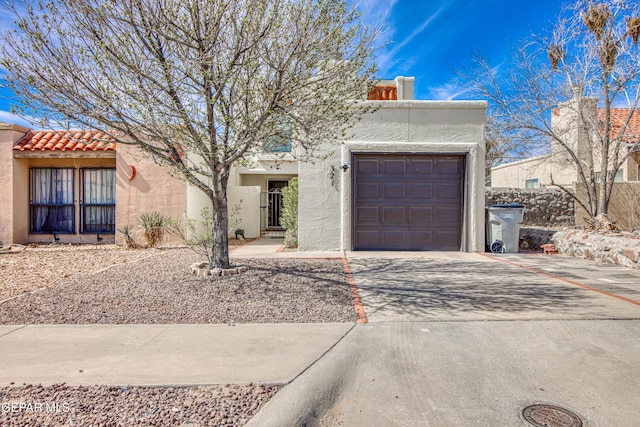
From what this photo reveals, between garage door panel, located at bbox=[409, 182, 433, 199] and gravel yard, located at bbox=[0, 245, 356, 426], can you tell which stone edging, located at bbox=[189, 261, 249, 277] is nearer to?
gravel yard, located at bbox=[0, 245, 356, 426]

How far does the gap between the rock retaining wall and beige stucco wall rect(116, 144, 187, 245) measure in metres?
10.6

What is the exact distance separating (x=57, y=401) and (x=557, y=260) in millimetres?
9729

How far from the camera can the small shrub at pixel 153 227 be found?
10.9 meters

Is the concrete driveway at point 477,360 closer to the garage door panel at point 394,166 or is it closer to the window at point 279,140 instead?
the window at point 279,140

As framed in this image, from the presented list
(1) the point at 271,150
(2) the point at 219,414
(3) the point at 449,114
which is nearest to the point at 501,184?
(3) the point at 449,114

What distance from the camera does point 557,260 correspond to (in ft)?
29.7

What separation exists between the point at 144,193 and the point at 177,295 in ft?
22.5

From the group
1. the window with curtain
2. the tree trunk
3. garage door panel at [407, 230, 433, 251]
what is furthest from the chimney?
the window with curtain

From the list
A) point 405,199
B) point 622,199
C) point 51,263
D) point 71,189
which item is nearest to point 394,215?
point 405,199

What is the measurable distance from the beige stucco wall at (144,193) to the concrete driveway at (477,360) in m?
7.46

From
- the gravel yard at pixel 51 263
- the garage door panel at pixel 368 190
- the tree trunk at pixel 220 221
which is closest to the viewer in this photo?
the tree trunk at pixel 220 221

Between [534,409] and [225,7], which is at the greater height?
[225,7]

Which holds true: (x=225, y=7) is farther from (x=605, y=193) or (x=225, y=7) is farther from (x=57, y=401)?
(x=605, y=193)

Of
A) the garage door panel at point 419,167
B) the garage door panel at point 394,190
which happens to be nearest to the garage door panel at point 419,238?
the garage door panel at point 394,190
